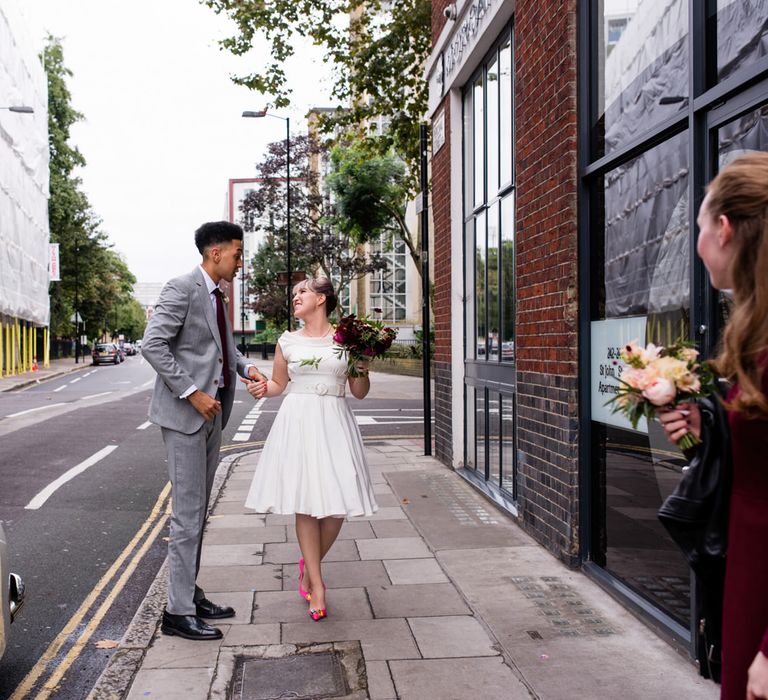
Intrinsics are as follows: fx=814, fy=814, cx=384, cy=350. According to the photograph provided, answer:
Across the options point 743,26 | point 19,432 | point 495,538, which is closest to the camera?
point 743,26

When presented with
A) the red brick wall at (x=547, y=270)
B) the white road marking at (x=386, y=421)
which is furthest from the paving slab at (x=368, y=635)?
the white road marking at (x=386, y=421)

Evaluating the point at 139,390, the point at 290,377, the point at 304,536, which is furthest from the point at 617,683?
the point at 139,390

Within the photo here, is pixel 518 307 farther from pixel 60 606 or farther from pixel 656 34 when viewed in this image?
pixel 60 606

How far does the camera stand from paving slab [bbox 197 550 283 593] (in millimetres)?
5109

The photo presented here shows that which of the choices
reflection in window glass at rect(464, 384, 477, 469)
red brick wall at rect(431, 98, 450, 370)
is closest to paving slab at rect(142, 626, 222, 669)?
reflection in window glass at rect(464, 384, 477, 469)

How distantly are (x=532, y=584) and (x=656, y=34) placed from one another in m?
3.28

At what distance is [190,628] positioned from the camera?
4168 millimetres

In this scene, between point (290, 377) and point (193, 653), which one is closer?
point (193, 653)

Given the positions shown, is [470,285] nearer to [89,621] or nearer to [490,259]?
[490,259]

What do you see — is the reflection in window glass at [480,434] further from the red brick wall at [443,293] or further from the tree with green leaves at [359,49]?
the tree with green leaves at [359,49]

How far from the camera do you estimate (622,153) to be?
4637mm

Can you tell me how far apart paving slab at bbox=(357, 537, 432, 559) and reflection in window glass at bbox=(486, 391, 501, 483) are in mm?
1698

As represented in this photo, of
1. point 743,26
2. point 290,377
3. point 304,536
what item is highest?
point 743,26

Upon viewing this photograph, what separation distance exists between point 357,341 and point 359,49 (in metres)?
12.4
